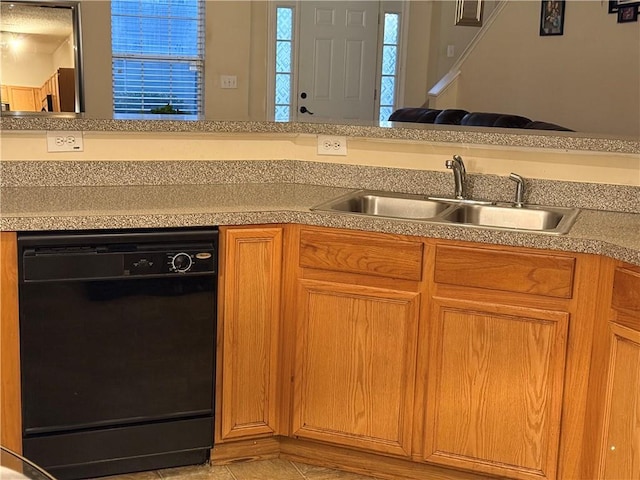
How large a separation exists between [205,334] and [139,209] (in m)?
0.46

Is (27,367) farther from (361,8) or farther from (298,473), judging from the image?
(361,8)

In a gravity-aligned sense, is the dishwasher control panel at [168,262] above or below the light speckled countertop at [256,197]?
below

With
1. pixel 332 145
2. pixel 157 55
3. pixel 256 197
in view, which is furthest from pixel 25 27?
pixel 256 197

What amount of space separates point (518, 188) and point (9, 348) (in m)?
1.75

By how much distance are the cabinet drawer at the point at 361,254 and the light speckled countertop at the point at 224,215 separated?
0.13ft

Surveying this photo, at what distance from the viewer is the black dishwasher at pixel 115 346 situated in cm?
240

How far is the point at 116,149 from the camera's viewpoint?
286 centimetres

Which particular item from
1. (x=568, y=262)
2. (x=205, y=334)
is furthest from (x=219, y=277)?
(x=568, y=262)

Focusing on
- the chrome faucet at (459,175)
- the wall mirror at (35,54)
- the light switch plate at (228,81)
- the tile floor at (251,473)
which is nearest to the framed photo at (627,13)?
the chrome faucet at (459,175)

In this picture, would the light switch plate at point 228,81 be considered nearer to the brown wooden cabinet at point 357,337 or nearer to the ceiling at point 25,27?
the ceiling at point 25,27

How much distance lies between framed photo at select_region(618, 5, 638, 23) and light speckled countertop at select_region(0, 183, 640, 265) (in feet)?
10.3

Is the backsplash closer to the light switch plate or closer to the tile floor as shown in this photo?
the tile floor

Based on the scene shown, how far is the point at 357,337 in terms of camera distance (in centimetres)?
258

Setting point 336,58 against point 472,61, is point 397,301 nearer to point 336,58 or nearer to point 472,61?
point 472,61
